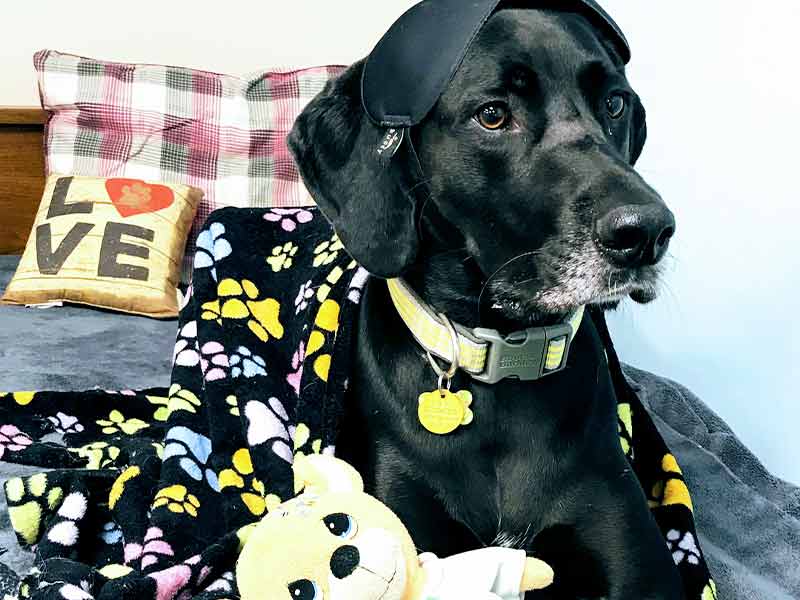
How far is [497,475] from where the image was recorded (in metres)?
1.14

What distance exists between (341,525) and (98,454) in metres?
0.80

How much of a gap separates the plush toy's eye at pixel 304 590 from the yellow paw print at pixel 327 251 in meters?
0.80

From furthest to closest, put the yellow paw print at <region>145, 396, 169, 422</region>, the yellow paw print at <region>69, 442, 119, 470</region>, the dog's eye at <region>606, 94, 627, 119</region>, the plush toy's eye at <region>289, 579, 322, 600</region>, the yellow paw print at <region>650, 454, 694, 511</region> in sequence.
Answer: the yellow paw print at <region>145, 396, 169, 422</region> → the yellow paw print at <region>69, 442, 119, 470</region> → the yellow paw print at <region>650, 454, 694, 511</region> → the dog's eye at <region>606, 94, 627, 119</region> → the plush toy's eye at <region>289, 579, 322, 600</region>

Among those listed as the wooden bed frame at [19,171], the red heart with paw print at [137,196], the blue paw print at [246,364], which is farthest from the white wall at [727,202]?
the wooden bed frame at [19,171]

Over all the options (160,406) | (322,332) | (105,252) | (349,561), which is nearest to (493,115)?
(322,332)

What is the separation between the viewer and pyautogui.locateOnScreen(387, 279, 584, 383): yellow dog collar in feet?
3.70

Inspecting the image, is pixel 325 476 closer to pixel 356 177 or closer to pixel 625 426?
pixel 356 177

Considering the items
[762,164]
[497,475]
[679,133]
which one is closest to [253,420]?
[497,475]

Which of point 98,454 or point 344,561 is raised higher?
point 344,561

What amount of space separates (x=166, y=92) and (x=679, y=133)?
150 centimetres

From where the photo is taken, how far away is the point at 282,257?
5.73ft

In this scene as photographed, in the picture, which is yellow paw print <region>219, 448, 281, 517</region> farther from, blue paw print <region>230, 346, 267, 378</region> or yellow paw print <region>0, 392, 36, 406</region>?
yellow paw print <region>0, 392, 36, 406</region>

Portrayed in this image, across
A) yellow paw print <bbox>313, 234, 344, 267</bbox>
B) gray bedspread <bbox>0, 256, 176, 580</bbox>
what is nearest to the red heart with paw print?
gray bedspread <bbox>0, 256, 176, 580</bbox>

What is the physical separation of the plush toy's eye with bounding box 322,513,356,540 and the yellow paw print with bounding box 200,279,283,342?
77 centimetres
